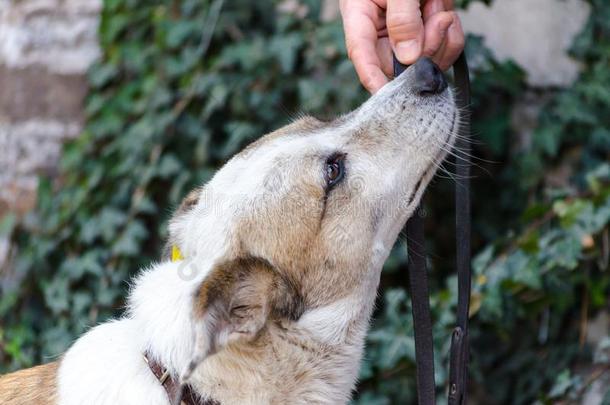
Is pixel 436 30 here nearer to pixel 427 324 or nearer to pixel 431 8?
pixel 431 8

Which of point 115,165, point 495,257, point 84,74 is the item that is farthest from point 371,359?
point 84,74

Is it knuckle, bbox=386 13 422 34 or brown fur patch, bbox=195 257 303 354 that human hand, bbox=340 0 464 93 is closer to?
knuckle, bbox=386 13 422 34

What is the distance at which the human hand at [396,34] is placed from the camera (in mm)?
2945

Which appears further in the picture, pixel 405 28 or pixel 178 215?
pixel 178 215

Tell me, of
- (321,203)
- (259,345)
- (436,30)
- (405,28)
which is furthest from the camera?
(436,30)

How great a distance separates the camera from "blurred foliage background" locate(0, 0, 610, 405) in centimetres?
404

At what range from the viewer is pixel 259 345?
8.84ft

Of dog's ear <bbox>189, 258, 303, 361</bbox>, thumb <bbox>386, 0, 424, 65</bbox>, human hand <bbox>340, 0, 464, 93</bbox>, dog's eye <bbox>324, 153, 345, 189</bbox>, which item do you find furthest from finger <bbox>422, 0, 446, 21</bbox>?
dog's ear <bbox>189, 258, 303, 361</bbox>

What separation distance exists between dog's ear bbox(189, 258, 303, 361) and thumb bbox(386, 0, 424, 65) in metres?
0.87

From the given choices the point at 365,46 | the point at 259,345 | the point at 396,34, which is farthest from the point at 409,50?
the point at 259,345

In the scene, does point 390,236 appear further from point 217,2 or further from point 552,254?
point 217,2

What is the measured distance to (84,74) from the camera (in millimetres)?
5352

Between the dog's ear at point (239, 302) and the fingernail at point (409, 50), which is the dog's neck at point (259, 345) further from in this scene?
the fingernail at point (409, 50)

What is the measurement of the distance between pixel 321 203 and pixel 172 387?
2.38ft
